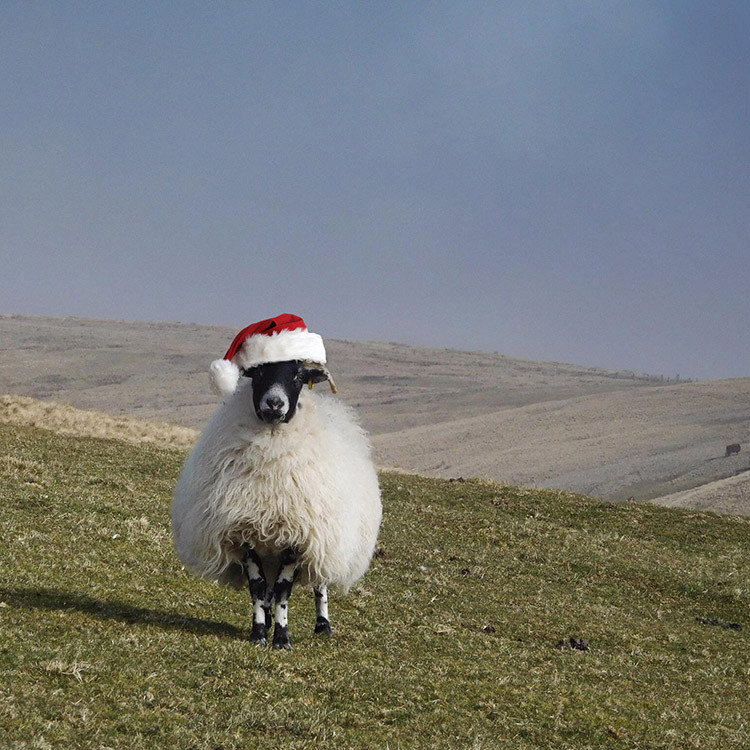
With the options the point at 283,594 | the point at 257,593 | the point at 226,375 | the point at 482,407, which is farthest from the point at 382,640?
the point at 482,407

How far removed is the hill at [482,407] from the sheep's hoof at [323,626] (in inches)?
1869

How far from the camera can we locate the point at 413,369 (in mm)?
184875

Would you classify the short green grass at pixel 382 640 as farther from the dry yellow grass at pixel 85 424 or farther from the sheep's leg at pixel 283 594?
the dry yellow grass at pixel 85 424

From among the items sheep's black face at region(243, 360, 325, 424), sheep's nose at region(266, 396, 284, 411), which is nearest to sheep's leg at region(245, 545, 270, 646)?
sheep's black face at region(243, 360, 325, 424)

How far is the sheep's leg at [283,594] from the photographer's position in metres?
11.0

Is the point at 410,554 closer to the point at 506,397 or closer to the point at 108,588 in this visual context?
the point at 108,588

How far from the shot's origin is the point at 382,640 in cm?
1303

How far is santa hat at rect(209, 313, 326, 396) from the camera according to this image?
11055 mm

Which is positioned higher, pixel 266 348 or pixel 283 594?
pixel 266 348

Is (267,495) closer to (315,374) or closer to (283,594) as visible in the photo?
(283,594)

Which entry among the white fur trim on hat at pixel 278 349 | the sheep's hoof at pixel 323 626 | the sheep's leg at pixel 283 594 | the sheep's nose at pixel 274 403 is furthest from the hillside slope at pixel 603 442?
the sheep's nose at pixel 274 403

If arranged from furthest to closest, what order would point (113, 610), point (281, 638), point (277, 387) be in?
point (113, 610), point (281, 638), point (277, 387)

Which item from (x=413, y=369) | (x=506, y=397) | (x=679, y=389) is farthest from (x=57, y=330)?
(x=679, y=389)

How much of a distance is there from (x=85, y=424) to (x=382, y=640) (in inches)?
987
